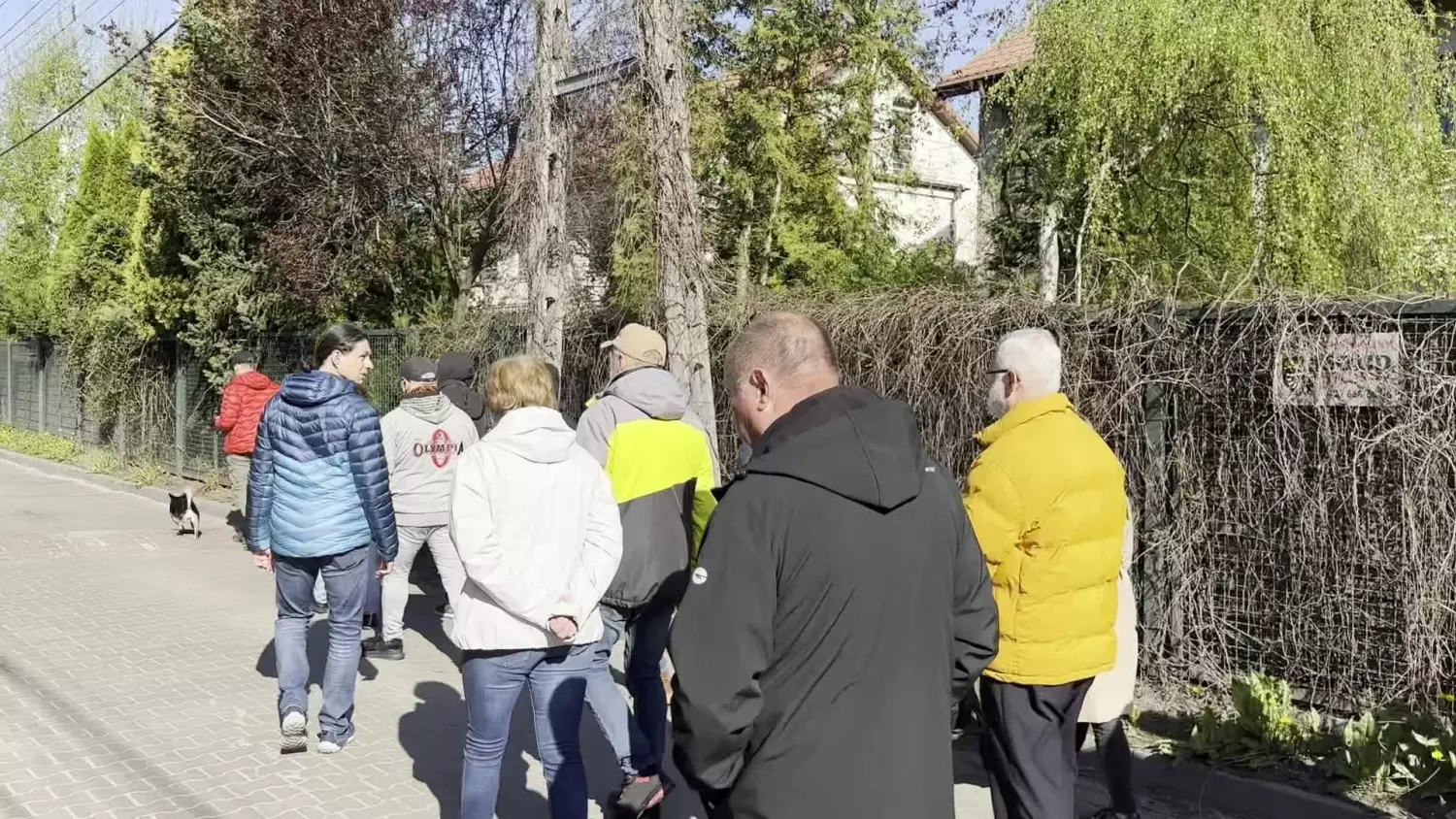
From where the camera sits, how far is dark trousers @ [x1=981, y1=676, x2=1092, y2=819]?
3.43 metres

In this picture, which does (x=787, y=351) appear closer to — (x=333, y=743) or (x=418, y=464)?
(x=333, y=743)

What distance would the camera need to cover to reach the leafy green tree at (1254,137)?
26.9ft

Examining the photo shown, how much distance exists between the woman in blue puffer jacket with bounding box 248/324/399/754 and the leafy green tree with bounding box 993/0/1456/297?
477 centimetres

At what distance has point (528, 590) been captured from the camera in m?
3.63

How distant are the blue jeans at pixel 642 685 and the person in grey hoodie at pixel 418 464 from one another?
7.22 feet

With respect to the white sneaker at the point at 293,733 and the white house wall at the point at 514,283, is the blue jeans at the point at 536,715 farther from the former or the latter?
the white house wall at the point at 514,283

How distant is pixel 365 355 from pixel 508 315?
5102 millimetres

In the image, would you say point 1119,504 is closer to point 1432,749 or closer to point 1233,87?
point 1432,749

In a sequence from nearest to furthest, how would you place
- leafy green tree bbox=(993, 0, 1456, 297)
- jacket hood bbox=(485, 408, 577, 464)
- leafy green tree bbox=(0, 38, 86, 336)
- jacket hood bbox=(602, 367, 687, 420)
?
jacket hood bbox=(485, 408, 577, 464) → jacket hood bbox=(602, 367, 687, 420) → leafy green tree bbox=(993, 0, 1456, 297) → leafy green tree bbox=(0, 38, 86, 336)

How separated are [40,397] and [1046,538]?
23.9m

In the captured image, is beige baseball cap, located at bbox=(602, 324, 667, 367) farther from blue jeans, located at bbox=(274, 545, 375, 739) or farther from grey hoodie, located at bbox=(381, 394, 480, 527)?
grey hoodie, located at bbox=(381, 394, 480, 527)

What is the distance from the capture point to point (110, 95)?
2978cm

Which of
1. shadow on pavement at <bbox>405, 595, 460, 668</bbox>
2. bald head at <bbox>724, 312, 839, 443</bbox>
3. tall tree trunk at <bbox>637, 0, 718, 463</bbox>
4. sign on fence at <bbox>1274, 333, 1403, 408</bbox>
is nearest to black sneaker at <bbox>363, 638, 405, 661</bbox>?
shadow on pavement at <bbox>405, 595, 460, 668</bbox>

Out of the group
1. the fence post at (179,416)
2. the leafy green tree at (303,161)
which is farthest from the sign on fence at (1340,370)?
the fence post at (179,416)
